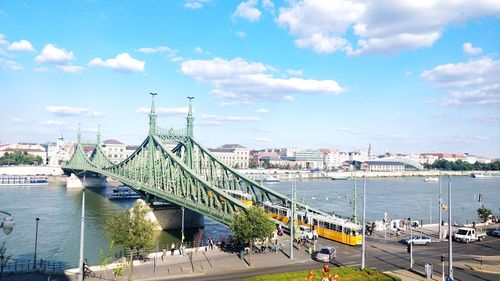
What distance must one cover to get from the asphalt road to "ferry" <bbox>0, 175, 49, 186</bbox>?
108 m

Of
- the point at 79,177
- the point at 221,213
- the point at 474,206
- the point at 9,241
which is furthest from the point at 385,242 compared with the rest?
the point at 79,177

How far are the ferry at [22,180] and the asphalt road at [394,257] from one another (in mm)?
107996

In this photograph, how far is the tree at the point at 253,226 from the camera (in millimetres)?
32156

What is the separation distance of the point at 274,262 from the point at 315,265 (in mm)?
2858

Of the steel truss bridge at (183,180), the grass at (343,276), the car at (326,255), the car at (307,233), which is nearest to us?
the grass at (343,276)

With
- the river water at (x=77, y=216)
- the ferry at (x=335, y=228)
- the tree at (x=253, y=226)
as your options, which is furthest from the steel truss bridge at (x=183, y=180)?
the tree at (x=253, y=226)

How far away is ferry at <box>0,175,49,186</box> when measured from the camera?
120 metres

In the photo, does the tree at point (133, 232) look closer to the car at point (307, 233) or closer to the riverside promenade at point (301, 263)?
the riverside promenade at point (301, 263)

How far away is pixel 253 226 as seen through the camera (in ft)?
106

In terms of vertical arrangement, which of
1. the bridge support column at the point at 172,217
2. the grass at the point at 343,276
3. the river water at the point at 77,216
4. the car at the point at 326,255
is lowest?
the river water at the point at 77,216

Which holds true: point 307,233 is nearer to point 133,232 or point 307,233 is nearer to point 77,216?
point 133,232

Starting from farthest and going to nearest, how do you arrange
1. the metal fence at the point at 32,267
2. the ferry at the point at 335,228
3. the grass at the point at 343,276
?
the ferry at the point at 335,228 < the metal fence at the point at 32,267 < the grass at the point at 343,276

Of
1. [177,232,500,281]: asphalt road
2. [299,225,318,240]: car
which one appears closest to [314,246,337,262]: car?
[177,232,500,281]: asphalt road

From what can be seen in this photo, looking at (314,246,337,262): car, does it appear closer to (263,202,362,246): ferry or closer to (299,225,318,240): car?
(263,202,362,246): ferry
